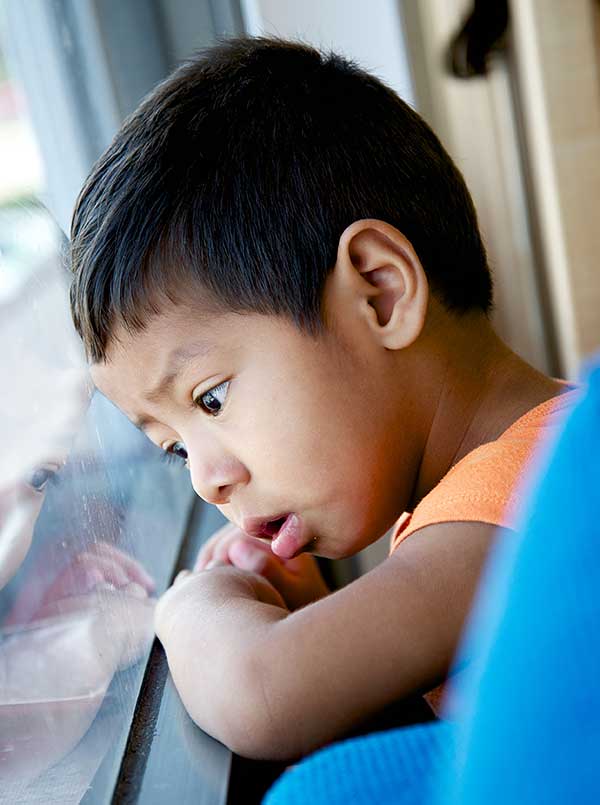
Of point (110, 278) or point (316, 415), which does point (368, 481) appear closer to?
point (316, 415)

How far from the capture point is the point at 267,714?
1.87 ft

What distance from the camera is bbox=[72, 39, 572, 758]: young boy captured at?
2.33 feet

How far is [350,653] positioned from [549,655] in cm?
31

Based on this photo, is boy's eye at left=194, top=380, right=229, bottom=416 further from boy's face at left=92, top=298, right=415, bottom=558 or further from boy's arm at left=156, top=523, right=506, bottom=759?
boy's arm at left=156, top=523, right=506, bottom=759

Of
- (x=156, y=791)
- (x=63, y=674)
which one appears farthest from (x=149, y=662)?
(x=156, y=791)

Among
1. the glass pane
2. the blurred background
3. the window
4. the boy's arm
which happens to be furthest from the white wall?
the boy's arm

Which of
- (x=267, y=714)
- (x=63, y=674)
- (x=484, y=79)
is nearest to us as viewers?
(x=267, y=714)

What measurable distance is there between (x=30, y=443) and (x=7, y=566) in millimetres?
106

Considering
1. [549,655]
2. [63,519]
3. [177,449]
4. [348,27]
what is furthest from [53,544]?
[348,27]

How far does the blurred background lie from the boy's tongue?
123 millimetres

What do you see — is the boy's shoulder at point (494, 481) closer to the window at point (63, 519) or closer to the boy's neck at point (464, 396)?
the boy's neck at point (464, 396)

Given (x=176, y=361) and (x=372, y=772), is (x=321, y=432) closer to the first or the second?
(x=176, y=361)

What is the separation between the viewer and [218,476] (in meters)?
0.75

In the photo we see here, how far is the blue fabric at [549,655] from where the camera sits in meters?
0.26
